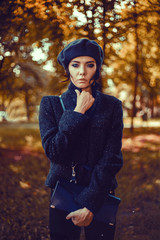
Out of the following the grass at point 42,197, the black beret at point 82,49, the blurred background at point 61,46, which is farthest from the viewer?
the grass at point 42,197

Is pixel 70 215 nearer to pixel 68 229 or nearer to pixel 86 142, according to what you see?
pixel 68 229

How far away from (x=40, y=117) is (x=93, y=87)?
53 centimetres

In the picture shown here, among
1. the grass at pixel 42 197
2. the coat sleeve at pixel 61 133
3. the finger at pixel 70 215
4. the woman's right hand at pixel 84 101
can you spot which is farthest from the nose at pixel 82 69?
the grass at pixel 42 197

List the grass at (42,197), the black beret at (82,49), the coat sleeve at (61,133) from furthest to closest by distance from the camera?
1. the grass at (42,197)
2. the black beret at (82,49)
3. the coat sleeve at (61,133)

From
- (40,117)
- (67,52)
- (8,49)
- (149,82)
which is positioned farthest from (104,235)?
(149,82)

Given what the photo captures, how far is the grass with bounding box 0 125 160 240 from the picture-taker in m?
3.30

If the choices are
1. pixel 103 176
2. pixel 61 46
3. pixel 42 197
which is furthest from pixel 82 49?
pixel 42 197

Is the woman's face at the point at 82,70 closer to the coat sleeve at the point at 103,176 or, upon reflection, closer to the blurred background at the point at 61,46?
the coat sleeve at the point at 103,176

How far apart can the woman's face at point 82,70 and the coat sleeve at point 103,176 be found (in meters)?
0.47

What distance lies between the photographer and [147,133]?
1362 centimetres

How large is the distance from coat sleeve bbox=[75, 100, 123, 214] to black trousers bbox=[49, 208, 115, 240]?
0.77 feet

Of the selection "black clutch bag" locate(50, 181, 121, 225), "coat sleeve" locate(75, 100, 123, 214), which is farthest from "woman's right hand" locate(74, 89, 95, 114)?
"black clutch bag" locate(50, 181, 121, 225)

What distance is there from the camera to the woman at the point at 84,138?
1.75 m

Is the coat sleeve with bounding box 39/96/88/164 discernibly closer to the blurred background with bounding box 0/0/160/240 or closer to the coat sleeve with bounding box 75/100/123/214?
the coat sleeve with bounding box 75/100/123/214
